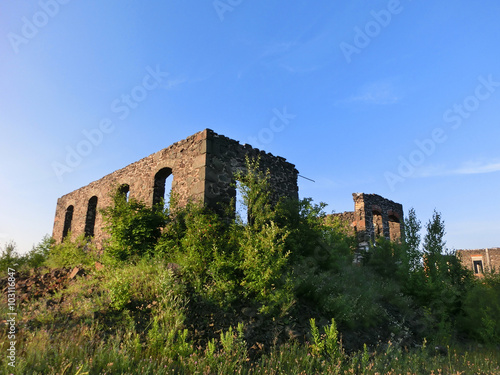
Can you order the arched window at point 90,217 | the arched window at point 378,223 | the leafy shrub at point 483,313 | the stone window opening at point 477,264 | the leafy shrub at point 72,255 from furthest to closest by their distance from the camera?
the stone window opening at point 477,264 → the arched window at point 378,223 → the arched window at point 90,217 → the leafy shrub at point 72,255 → the leafy shrub at point 483,313

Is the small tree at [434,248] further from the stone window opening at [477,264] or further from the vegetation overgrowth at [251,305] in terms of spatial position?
the stone window opening at [477,264]

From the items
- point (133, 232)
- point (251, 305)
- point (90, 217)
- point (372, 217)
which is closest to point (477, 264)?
point (372, 217)

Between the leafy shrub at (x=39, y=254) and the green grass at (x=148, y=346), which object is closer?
the green grass at (x=148, y=346)

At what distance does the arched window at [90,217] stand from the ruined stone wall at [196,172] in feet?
1.26

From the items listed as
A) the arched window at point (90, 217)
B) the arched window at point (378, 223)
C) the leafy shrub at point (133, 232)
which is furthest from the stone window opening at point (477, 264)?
the arched window at point (90, 217)

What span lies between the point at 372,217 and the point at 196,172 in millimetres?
9360

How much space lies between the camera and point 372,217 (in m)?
15.4

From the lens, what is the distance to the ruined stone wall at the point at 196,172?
9.19m

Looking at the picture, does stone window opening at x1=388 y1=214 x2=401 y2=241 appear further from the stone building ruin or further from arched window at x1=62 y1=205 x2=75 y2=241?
arched window at x1=62 y1=205 x2=75 y2=241

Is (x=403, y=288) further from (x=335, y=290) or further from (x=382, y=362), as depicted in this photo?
(x=382, y=362)

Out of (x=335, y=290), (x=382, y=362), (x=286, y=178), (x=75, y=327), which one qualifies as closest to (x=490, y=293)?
(x=335, y=290)

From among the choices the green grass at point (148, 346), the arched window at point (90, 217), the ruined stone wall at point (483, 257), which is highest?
the arched window at point (90, 217)

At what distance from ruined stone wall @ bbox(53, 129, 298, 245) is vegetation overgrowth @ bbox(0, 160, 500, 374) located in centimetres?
48

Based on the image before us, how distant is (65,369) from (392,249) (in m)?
10.3
